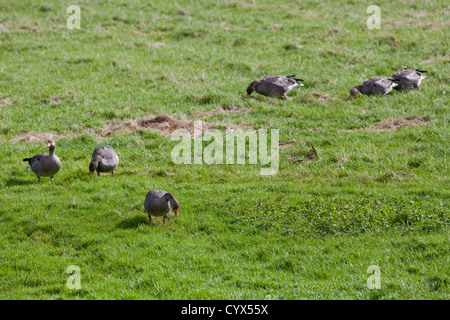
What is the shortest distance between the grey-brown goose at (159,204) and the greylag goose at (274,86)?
10.2 m

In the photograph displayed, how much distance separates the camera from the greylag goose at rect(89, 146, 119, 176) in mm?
16078

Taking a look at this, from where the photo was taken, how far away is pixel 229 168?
56.0 ft

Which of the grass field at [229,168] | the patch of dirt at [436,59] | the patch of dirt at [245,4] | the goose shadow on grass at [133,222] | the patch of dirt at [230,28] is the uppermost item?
the patch of dirt at [245,4]

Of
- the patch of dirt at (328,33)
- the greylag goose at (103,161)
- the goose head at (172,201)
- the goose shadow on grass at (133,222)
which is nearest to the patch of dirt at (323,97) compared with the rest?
the patch of dirt at (328,33)

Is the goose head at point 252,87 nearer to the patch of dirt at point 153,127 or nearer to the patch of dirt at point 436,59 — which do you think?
the patch of dirt at point 153,127

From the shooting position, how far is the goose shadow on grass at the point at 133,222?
44.8ft

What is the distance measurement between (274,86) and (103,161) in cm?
888

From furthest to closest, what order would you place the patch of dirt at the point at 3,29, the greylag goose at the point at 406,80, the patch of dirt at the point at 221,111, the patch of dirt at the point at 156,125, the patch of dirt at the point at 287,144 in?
the patch of dirt at the point at 3,29
the greylag goose at the point at 406,80
the patch of dirt at the point at 221,111
the patch of dirt at the point at 156,125
the patch of dirt at the point at 287,144

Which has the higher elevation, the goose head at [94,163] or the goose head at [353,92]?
the goose head at [353,92]

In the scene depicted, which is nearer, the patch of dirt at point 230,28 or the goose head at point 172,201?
the goose head at point 172,201

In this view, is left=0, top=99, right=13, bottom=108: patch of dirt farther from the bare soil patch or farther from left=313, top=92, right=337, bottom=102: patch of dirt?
left=313, top=92, right=337, bottom=102: patch of dirt

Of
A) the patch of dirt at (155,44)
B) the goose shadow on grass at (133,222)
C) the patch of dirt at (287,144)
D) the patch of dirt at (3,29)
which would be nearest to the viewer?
the goose shadow on grass at (133,222)

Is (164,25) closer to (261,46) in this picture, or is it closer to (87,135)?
(261,46)

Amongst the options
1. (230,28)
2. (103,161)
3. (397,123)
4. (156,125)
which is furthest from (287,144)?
(230,28)
